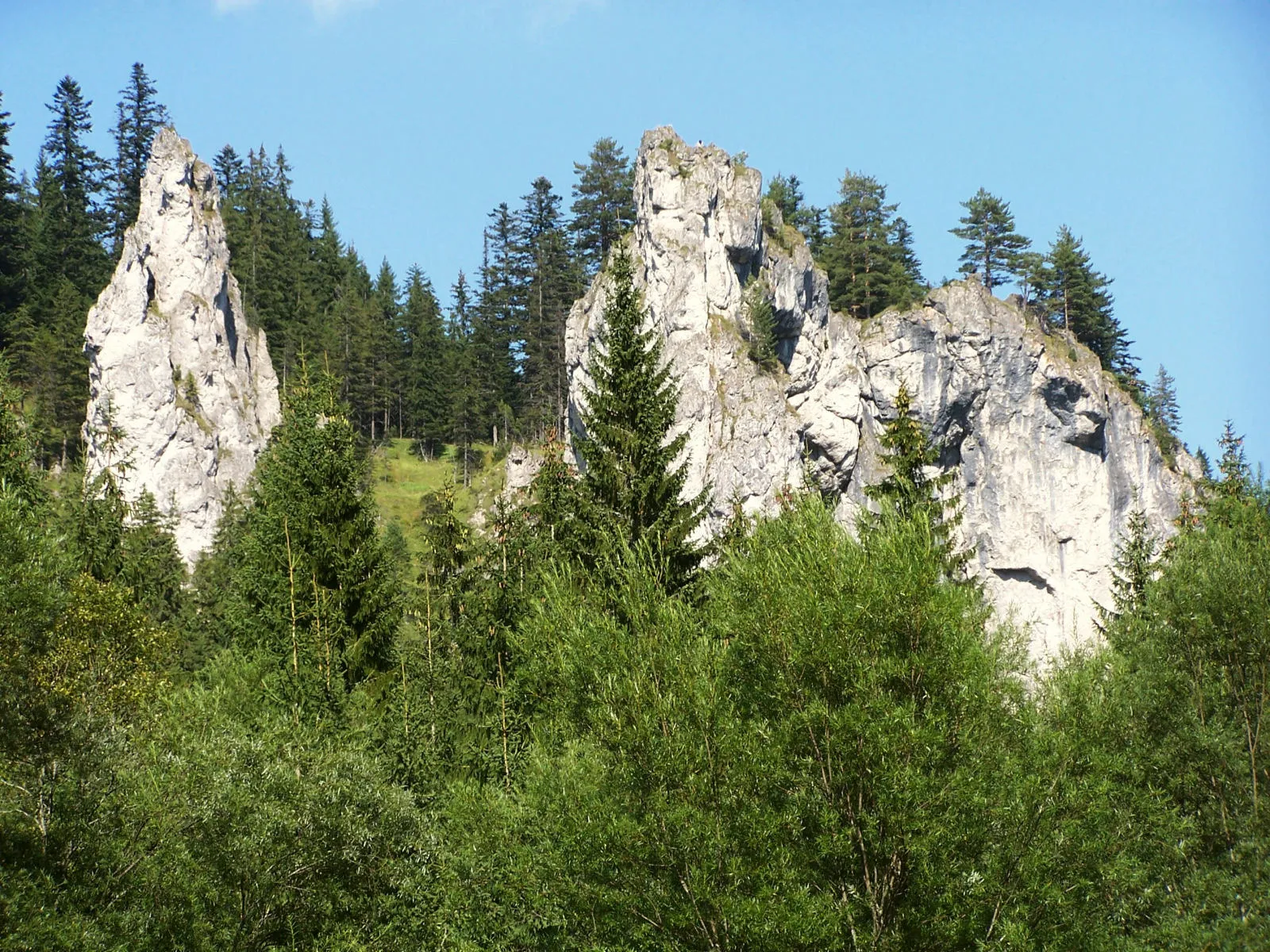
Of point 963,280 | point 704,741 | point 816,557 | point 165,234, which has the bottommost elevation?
point 704,741

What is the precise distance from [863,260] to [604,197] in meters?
23.8

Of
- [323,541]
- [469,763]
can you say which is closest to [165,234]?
[323,541]

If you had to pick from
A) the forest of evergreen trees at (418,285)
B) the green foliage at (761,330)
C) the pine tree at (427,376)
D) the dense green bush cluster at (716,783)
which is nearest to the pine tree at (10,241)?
the forest of evergreen trees at (418,285)

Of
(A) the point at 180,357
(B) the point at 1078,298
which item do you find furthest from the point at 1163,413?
(A) the point at 180,357

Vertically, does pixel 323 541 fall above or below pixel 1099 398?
below

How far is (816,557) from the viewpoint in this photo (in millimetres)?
17531

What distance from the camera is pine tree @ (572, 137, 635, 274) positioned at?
96.7 m

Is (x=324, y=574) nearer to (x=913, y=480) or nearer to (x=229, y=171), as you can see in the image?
(x=913, y=480)

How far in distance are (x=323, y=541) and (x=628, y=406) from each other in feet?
28.5

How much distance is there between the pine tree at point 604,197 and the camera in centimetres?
9669

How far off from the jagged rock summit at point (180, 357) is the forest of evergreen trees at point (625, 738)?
5585 centimetres

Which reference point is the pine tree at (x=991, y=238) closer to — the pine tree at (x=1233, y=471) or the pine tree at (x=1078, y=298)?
the pine tree at (x=1078, y=298)

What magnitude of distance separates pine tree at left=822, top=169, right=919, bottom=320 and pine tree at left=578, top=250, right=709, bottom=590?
Result: 210ft

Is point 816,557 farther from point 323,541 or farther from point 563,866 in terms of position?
point 323,541
